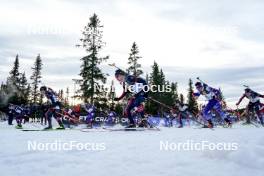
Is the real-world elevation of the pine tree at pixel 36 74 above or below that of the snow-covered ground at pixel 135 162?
above

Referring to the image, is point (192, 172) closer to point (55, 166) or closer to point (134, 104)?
point (55, 166)

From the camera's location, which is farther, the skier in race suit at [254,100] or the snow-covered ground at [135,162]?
the skier in race suit at [254,100]

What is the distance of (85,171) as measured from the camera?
14.8ft

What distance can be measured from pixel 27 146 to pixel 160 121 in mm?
28093

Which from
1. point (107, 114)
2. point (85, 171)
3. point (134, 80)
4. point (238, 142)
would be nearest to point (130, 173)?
point (85, 171)
